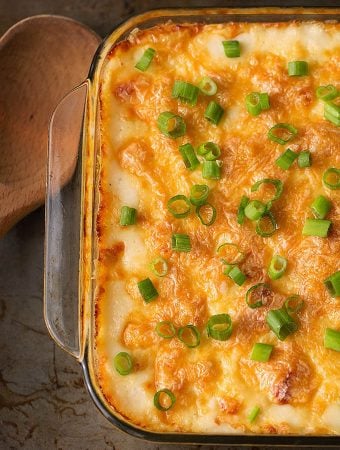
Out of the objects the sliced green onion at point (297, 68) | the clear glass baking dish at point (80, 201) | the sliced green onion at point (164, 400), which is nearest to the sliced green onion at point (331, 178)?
the sliced green onion at point (297, 68)

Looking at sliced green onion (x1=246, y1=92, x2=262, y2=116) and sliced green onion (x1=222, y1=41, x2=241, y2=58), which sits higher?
sliced green onion (x1=222, y1=41, x2=241, y2=58)

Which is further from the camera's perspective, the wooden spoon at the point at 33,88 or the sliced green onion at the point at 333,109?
the wooden spoon at the point at 33,88

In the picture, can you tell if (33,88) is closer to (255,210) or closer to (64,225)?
(64,225)

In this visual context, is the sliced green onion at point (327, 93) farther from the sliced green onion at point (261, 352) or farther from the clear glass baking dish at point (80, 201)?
the sliced green onion at point (261, 352)

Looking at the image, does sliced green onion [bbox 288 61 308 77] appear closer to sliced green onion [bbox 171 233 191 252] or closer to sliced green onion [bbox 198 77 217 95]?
sliced green onion [bbox 198 77 217 95]

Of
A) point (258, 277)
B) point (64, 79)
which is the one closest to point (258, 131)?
point (258, 277)

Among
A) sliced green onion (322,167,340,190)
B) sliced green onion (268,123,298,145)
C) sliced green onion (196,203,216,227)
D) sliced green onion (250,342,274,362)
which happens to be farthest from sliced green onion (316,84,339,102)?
sliced green onion (250,342,274,362)
